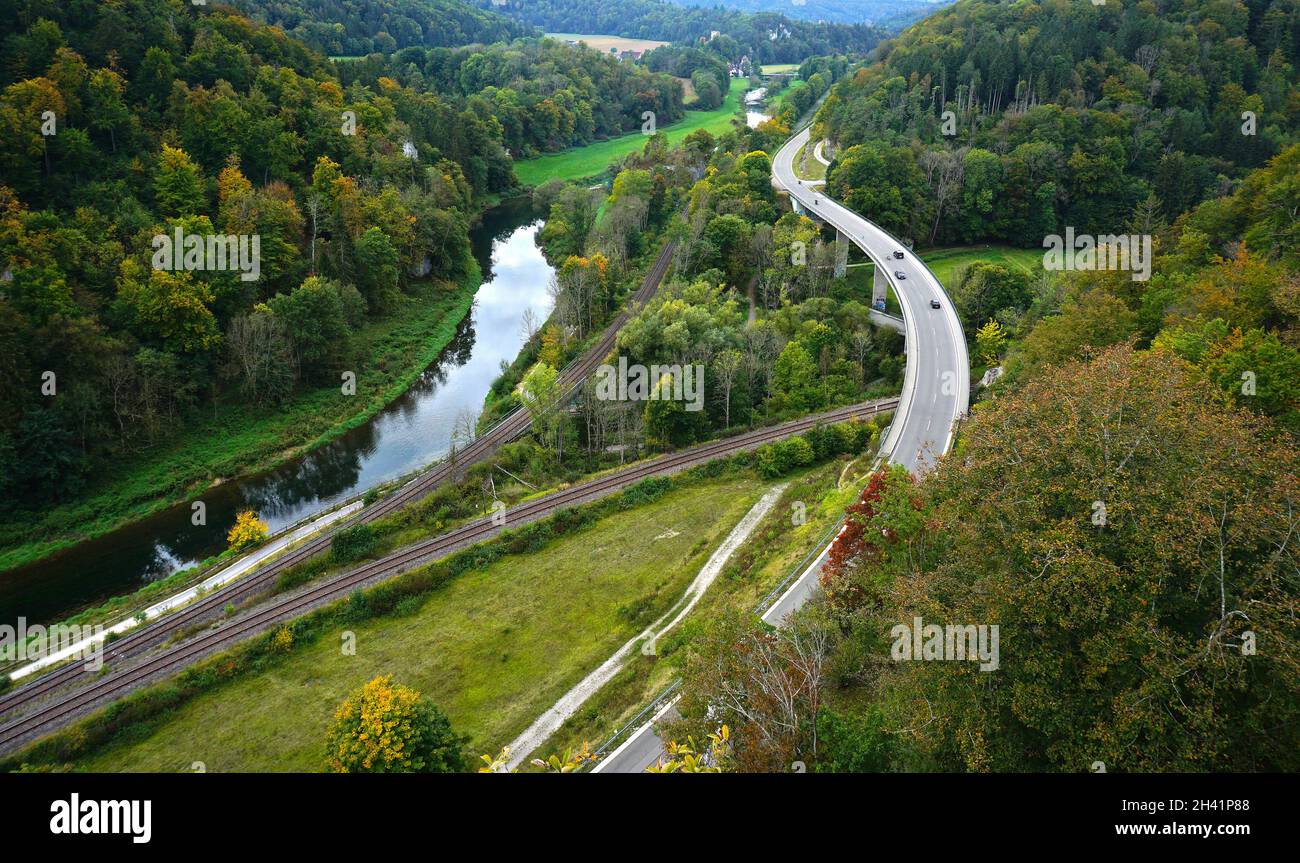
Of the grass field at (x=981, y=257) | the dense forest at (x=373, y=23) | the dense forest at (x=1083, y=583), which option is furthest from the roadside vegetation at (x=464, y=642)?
the dense forest at (x=373, y=23)

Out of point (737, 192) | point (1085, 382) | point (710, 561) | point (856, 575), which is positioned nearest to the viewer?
point (1085, 382)

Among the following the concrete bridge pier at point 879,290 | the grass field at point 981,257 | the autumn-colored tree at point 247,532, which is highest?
the grass field at point 981,257

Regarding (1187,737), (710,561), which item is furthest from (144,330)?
(1187,737)

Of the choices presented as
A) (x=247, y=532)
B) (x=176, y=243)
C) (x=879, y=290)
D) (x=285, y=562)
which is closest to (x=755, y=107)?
(x=879, y=290)

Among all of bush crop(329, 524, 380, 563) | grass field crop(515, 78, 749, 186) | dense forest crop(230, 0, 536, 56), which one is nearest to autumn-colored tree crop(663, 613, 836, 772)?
bush crop(329, 524, 380, 563)

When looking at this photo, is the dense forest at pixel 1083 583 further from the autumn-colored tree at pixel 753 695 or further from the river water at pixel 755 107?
the river water at pixel 755 107
